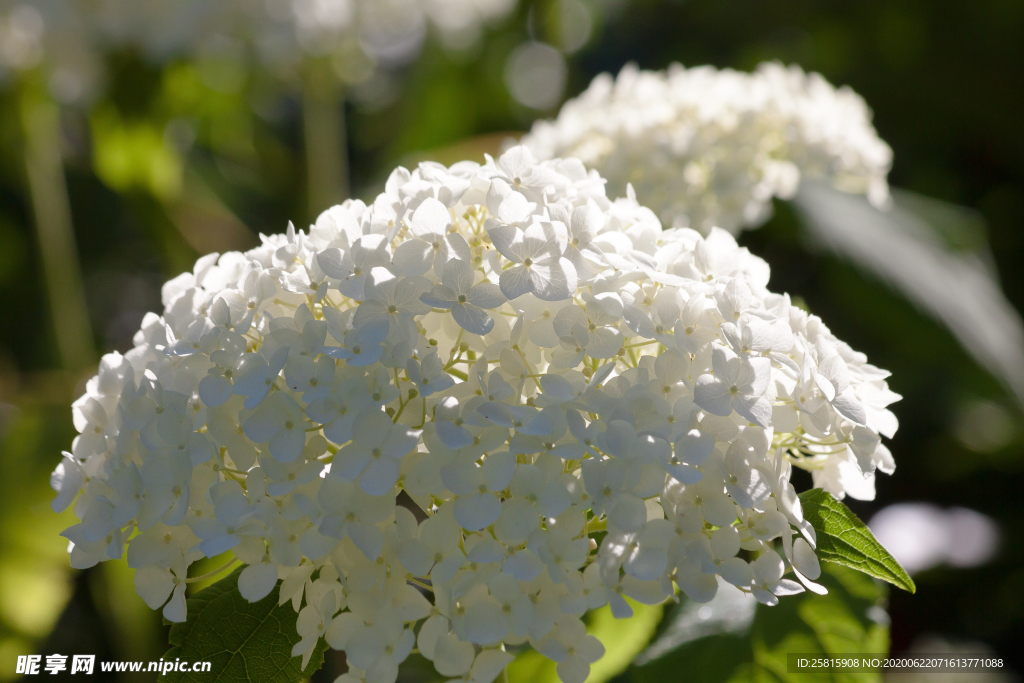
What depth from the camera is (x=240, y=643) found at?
0.52 m

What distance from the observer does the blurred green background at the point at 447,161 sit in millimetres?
1196

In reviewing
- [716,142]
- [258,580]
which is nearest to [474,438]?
[258,580]

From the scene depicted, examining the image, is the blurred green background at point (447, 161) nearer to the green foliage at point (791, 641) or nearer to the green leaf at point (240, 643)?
the green foliage at point (791, 641)

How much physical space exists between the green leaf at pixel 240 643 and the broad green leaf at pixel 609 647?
0.69 feet

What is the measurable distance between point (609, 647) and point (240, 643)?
0.34m

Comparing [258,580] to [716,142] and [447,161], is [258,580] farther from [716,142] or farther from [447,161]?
[447,161]

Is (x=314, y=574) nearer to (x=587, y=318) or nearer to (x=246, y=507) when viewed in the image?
(x=246, y=507)

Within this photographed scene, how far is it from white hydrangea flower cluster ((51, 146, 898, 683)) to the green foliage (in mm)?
238

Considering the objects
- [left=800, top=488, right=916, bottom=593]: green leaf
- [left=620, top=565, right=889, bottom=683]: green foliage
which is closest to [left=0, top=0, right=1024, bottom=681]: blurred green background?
[left=620, top=565, right=889, bottom=683]: green foliage

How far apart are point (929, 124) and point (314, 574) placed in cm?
216

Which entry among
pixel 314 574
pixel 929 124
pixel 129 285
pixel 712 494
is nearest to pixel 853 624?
pixel 712 494

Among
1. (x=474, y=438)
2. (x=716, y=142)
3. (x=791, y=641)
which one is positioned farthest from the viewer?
(x=716, y=142)

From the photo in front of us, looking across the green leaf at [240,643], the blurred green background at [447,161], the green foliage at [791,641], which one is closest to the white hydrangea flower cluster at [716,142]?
the blurred green background at [447,161]

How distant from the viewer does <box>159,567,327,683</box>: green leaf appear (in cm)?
51
